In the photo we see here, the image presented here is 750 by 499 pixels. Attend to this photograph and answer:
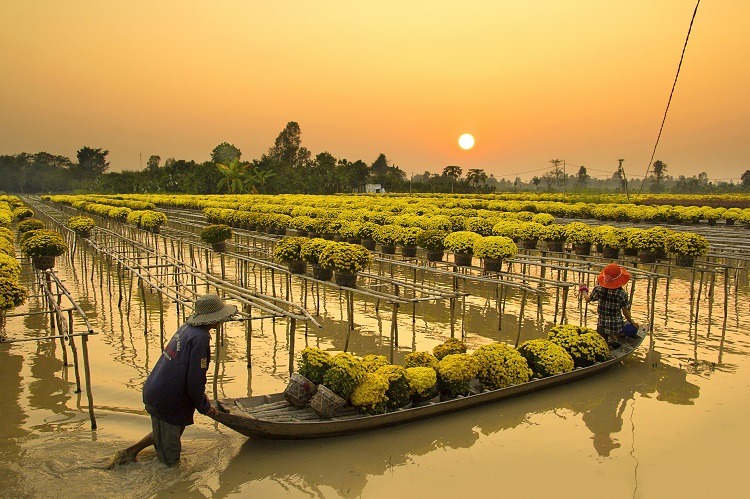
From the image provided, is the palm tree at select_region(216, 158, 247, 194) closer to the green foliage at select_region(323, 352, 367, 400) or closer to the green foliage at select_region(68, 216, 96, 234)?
the green foliage at select_region(68, 216, 96, 234)

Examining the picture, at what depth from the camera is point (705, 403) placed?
→ 8758 millimetres

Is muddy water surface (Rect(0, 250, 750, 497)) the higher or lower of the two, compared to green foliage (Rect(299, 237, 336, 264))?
lower

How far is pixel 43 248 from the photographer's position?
1324 cm

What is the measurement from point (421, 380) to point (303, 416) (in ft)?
5.35

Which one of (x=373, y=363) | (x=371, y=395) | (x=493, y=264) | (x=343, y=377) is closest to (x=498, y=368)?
(x=373, y=363)

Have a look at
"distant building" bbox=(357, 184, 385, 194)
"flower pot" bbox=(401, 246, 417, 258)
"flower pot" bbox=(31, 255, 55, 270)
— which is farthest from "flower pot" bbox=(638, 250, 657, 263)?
"distant building" bbox=(357, 184, 385, 194)

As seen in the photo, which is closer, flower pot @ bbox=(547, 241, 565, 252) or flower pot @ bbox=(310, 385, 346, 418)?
flower pot @ bbox=(310, 385, 346, 418)

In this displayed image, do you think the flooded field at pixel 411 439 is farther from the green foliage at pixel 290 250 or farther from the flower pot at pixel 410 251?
the flower pot at pixel 410 251

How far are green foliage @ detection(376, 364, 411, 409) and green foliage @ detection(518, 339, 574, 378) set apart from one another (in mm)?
2381

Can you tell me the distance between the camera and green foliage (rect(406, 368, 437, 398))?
24.8 ft

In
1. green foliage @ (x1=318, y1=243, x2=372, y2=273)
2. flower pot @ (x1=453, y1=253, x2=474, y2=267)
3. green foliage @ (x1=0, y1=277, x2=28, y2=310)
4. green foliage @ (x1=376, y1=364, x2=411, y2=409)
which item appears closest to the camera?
green foliage @ (x1=376, y1=364, x2=411, y2=409)

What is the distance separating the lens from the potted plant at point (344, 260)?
11758 millimetres

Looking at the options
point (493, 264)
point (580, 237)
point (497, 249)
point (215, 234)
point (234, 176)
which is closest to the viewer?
point (497, 249)

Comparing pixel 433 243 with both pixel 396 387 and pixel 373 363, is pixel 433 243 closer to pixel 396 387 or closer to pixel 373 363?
pixel 373 363
